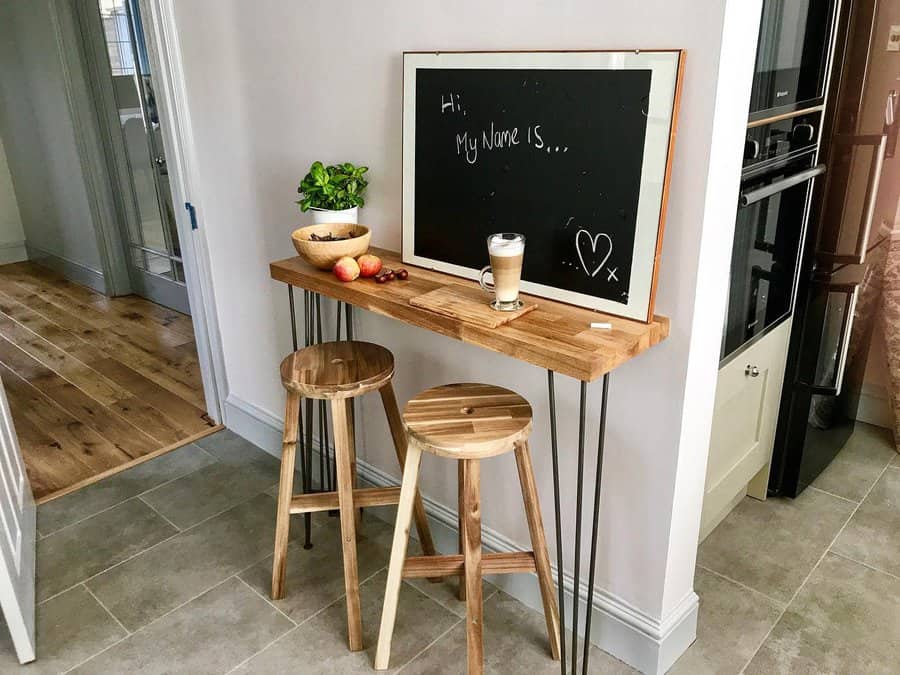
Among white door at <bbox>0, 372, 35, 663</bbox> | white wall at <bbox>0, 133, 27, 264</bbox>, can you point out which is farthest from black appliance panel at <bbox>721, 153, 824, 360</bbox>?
white wall at <bbox>0, 133, 27, 264</bbox>

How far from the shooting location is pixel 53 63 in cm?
425

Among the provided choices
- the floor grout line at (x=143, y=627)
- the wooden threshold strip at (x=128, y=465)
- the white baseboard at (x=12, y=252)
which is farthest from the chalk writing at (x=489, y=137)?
the white baseboard at (x=12, y=252)

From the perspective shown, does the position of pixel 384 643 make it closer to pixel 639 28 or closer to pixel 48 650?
pixel 48 650

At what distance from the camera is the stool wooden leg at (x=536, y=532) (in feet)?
5.49

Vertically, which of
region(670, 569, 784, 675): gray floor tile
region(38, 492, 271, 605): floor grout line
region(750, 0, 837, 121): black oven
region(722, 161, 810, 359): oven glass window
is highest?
region(750, 0, 837, 121): black oven

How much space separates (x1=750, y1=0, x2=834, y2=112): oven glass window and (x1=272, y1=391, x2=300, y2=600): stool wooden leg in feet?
4.47

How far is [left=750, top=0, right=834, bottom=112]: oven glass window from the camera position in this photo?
173 centimetres

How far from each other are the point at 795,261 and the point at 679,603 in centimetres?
105

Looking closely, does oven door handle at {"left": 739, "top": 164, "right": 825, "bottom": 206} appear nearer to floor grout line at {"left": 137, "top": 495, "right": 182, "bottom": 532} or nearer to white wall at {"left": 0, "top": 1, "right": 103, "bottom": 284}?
floor grout line at {"left": 137, "top": 495, "right": 182, "bottom": 532}

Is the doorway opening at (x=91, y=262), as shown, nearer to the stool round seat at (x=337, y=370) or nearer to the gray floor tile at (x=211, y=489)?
the gray floor tile at (x=211, y=489)

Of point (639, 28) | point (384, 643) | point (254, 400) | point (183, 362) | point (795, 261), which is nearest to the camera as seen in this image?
point (639, 28)

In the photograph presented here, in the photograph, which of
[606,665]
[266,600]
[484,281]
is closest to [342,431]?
[484,281]

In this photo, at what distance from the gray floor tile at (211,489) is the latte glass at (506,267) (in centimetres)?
142

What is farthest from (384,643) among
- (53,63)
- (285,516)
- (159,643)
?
(53,63)
